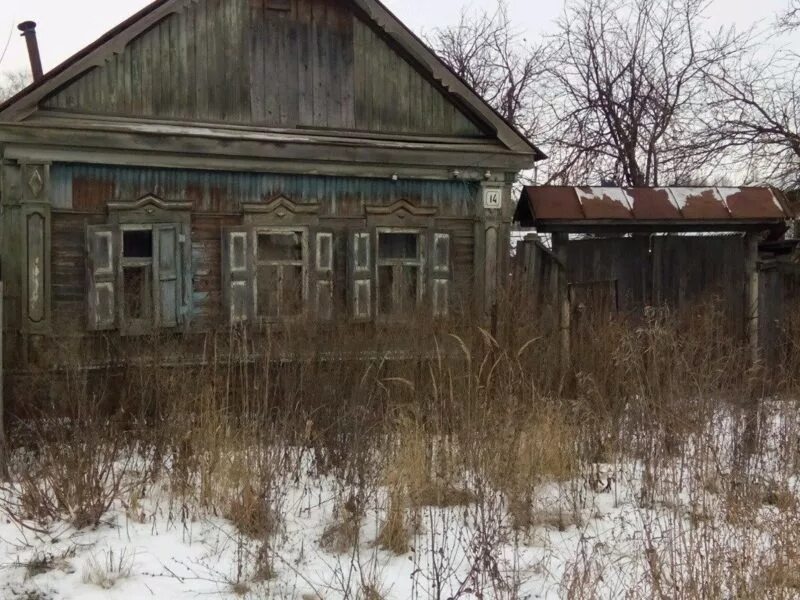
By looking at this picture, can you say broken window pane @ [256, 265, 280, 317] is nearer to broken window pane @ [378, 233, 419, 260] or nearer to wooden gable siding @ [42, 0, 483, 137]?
broken window pane @ [378, 233, 419, 260]

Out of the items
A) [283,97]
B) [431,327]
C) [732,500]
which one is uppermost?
[283,97]

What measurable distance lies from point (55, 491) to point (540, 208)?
6.15 meters

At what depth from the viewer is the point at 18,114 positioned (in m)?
7.88

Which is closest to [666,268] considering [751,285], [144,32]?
[751,285]

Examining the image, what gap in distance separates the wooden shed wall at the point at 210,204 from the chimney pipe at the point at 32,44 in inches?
196

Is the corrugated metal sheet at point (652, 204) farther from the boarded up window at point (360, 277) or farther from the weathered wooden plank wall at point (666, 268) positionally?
the boarded up window at point (360, 277)

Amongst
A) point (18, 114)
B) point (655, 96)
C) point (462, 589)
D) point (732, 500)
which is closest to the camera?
point (462, 589)

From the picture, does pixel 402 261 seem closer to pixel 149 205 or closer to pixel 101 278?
pixel 149 205

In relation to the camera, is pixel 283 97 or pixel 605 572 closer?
pixel 605 572

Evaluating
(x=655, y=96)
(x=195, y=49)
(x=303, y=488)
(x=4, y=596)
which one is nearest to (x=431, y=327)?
(x=303, y=488)

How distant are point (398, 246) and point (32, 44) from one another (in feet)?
23.0

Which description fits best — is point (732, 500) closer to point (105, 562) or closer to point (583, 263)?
point (105, 562)

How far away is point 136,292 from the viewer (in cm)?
857

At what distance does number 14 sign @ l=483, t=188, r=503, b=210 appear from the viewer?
9906mm
